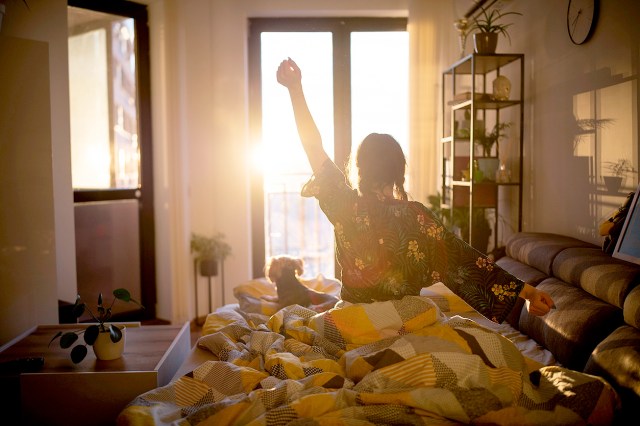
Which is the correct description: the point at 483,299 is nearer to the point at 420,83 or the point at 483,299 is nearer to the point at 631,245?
the point at 631,245

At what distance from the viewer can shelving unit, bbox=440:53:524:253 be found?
10.9ft

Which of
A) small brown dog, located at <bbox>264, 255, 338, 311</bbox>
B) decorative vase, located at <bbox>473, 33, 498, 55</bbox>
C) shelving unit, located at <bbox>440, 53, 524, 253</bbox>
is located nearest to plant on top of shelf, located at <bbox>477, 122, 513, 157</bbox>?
shelving unit, located at <bbox>440, 53, 524, 253</bbox>

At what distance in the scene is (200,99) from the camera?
14.4ft

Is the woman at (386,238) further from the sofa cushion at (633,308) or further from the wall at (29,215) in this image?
the wall at (29,215)

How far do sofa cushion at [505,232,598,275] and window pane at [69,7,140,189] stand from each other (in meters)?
2.79

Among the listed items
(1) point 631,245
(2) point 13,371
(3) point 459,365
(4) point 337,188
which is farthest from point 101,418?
(1) point 631,245

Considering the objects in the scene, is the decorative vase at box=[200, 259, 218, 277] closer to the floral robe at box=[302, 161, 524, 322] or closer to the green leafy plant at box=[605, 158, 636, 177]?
the floral robe at box=[302, 161, 524, 322]

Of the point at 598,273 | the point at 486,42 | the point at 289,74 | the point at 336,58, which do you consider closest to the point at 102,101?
the point at 336,58

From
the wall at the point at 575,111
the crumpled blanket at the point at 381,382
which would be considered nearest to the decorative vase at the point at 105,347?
the crumpled blanket at the point at 381,382

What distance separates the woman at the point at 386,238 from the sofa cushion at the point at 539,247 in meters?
0.84

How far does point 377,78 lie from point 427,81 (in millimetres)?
461

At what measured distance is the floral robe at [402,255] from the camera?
5.39 feet

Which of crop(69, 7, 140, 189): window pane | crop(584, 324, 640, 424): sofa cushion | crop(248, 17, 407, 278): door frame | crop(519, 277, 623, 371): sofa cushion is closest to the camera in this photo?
crop(584, 324, 640, 424): sofa cushion

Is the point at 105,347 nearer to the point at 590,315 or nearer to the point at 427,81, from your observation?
the point at 590,315
